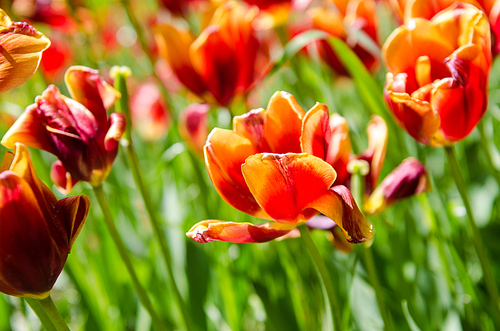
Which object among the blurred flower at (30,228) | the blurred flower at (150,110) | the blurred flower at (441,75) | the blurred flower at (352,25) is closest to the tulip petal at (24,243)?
the blurred flower at (30,228)

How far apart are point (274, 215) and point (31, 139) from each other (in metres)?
0.25

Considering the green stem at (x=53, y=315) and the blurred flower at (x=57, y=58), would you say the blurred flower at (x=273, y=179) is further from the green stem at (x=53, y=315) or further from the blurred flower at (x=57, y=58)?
the blurred flower at (x=57, y=58)

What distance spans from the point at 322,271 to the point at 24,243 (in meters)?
0.26

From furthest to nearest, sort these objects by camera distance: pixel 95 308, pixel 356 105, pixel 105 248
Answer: pixel 356 105 < pixel 105 248 < pixel 95 308

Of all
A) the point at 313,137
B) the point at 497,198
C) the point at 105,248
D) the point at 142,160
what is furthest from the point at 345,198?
the point at 142,160

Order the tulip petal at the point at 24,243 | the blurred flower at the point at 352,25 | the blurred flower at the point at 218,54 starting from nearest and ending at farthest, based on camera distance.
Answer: the tulip petal at the point at 24,243 → the blurred flower at the point at 218,54 → the blurred flower at the point at 352,25

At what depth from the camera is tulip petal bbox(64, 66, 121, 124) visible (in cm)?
47

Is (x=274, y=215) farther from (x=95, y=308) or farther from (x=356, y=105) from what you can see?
(x=356, y=105)

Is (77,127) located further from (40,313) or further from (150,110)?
(150,110)

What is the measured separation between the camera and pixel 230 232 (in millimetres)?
391

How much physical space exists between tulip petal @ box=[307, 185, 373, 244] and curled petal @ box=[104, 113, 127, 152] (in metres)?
0.20

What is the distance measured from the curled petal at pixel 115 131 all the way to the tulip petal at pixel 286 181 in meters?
0.14

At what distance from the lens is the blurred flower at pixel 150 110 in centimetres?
175

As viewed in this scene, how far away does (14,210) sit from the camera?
1.18 ft
